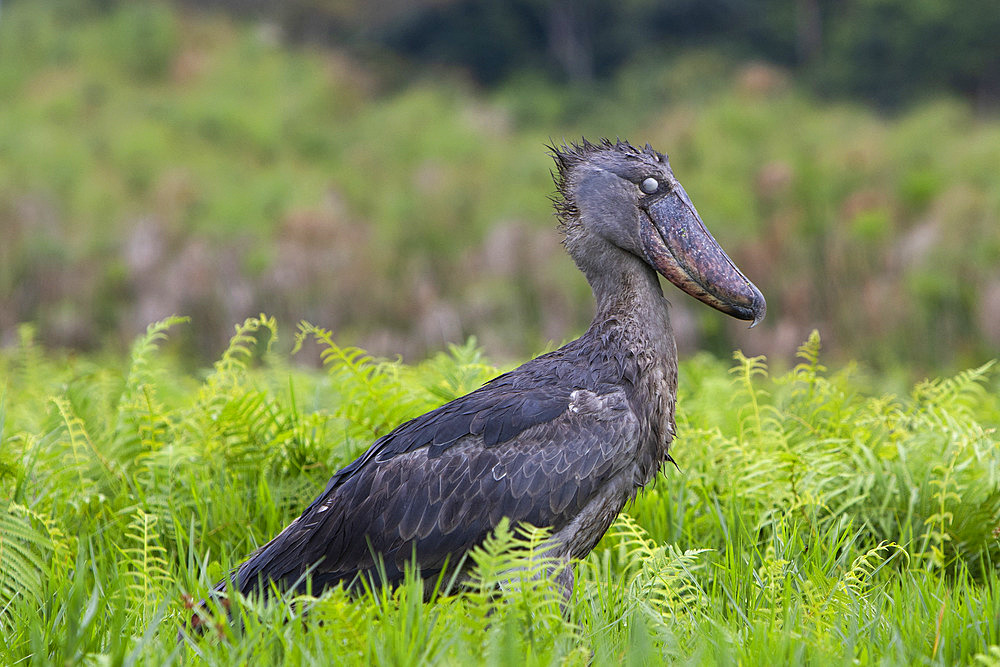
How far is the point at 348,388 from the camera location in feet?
15.9

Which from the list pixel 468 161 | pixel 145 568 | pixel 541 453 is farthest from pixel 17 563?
pixel 468 161

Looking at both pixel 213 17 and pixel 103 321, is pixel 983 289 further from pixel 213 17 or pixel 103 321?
pixel 213 17

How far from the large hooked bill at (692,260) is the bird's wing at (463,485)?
0.56m

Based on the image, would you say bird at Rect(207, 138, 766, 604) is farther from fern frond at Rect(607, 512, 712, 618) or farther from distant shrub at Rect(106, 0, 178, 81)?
distant shrub at Rect(106, 0, 178, 81)

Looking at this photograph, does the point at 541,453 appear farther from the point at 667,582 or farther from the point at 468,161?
the point at 468,161

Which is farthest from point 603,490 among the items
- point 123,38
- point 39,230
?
point 123,38

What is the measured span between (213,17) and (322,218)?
37.0 ft

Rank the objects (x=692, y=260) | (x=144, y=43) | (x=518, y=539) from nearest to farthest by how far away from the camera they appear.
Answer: (x=518, y=539)
(x=692, y=260)
(x=144, y=43)

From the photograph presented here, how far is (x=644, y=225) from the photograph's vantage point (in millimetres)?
3797

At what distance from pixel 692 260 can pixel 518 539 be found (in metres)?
1.23

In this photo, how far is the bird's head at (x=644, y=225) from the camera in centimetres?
369

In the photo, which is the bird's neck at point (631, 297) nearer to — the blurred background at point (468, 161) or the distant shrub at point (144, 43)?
the blurred background at point (468, 161)

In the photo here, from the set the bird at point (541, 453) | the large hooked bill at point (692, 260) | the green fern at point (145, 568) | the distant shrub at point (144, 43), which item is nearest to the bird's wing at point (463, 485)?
the bird at point (541, 453)

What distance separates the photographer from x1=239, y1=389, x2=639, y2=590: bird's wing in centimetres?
332
